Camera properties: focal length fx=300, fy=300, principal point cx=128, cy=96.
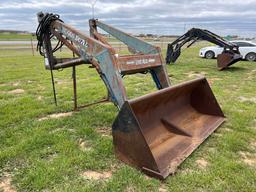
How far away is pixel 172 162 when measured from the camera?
11.1ft

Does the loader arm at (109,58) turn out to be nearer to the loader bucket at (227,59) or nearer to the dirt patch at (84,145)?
the dirt patch at (84,145)

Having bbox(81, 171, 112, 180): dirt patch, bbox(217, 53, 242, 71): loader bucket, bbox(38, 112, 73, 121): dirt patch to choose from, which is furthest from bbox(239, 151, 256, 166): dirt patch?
bbox(217, 53, 242, 71): loader bucket

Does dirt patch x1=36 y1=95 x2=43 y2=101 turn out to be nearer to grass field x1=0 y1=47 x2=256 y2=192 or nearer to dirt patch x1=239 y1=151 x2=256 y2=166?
grass field x1=0 y1=47 x2=256 y2=192

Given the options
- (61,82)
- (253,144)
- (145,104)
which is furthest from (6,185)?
(61,82)

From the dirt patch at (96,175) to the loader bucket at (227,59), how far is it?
10.4 meters

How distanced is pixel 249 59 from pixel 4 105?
1515cm

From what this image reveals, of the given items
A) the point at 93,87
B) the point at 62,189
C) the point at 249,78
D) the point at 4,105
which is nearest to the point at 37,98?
the point at 4,105

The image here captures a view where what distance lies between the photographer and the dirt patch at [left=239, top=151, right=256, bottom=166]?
361 centimetres

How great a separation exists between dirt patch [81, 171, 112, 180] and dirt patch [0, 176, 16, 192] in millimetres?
738

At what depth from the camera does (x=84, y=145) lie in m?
4.13

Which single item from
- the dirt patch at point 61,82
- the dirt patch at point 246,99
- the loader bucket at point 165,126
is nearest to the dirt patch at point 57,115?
the loader bucket at point 165,126

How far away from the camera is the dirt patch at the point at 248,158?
3.61 meters

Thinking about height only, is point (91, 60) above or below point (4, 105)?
above

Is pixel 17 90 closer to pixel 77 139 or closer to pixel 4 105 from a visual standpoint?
pixel 4 105
